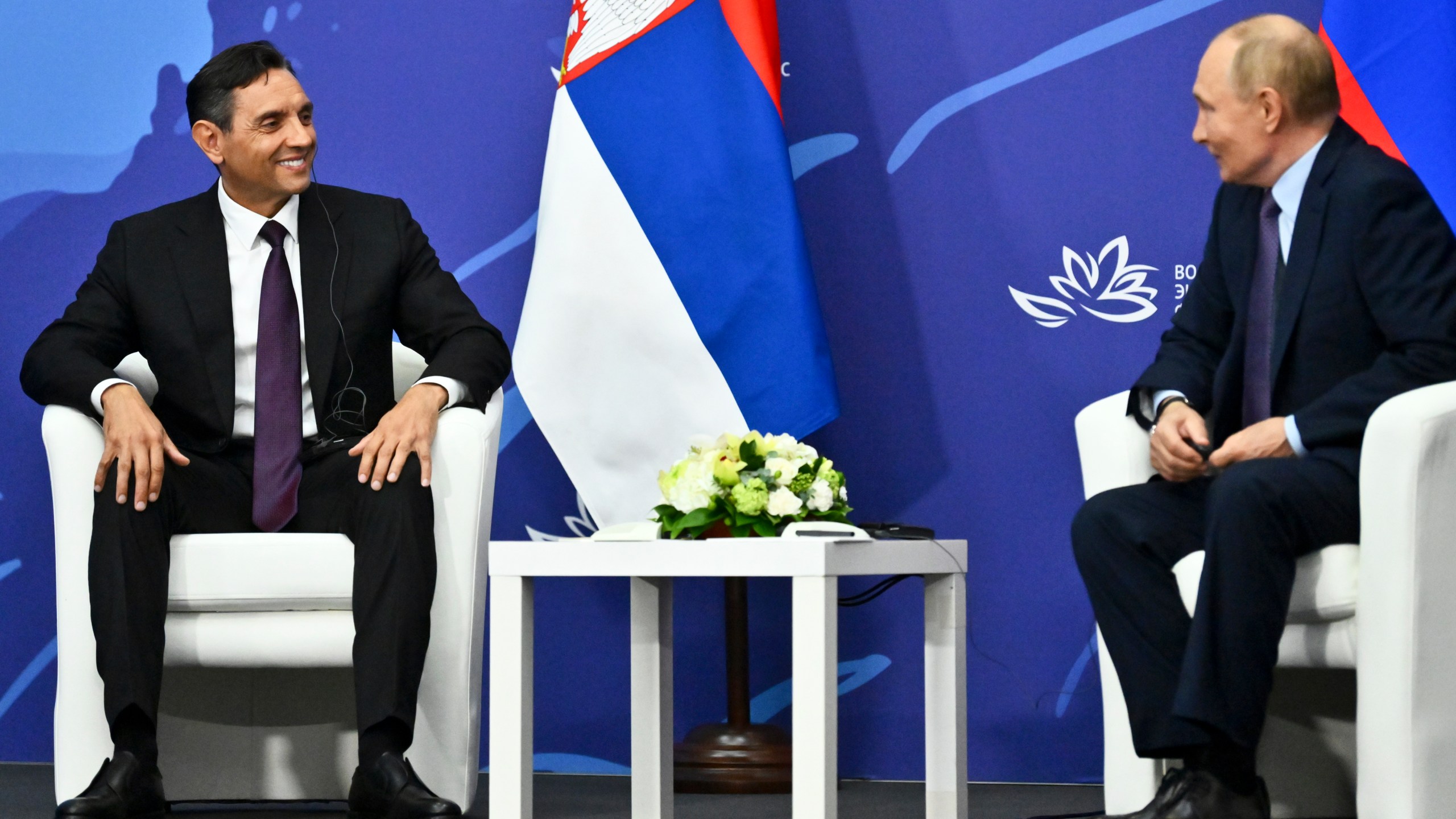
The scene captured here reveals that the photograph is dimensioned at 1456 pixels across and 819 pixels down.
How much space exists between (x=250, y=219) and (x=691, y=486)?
1.13m

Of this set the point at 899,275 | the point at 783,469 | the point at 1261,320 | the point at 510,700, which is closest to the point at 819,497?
the point at 783,469

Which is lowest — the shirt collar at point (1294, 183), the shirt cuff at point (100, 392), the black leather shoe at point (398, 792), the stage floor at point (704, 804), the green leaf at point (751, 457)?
the stage floor at point (704, 804)

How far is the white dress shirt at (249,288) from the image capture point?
2.49 m

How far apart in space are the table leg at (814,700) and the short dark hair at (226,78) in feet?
4.93

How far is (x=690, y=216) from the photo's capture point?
2797 mm

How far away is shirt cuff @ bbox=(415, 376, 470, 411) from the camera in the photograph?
2.35 metres

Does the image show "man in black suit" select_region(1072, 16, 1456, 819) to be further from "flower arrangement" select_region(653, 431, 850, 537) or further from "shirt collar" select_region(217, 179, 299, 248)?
"shirt collar" select_region(217, 179, 299, 248)

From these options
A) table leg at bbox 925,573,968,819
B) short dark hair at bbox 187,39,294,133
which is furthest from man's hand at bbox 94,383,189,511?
table leg at bbox 925,573,968,819

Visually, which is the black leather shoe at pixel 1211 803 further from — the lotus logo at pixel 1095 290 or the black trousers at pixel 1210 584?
the lotus logo at pixel 1095 290

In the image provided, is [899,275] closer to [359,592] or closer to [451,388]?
[451,388]

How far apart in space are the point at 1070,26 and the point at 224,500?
1939 millimetres

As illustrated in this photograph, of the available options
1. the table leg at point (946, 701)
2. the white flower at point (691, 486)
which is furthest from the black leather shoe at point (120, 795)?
the table leg at point (946, 701)

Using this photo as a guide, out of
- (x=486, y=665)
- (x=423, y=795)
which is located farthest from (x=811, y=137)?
(x=423, y=795)

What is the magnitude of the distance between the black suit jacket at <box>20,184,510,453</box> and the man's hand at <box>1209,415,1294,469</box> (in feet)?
3.90
